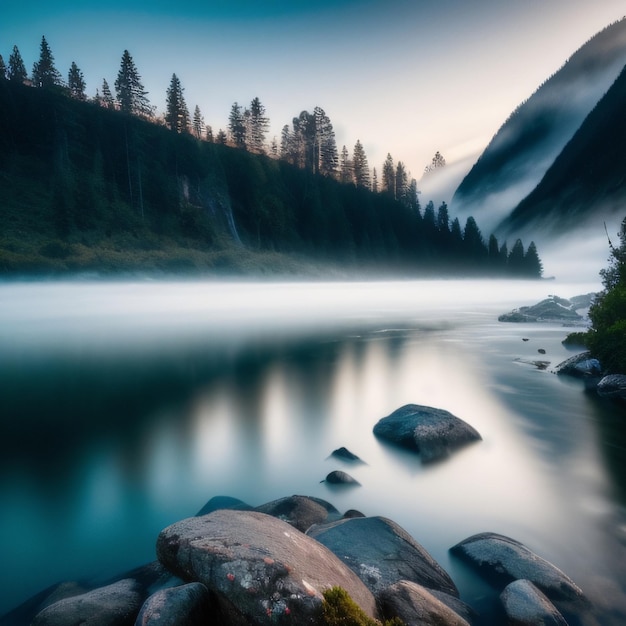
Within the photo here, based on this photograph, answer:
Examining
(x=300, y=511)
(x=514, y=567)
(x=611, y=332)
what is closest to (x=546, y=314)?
(x=611, y=332)

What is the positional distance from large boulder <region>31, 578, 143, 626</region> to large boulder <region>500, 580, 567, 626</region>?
3907mm

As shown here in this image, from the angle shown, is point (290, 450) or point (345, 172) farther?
point (345, 172)

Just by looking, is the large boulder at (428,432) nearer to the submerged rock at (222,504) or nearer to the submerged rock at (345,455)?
the submerged rock at (345,455)

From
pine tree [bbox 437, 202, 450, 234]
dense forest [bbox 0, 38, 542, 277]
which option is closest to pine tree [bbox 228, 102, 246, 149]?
dense forest [bbox 0, 38, 542, 277]

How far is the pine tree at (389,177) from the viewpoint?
128500mm

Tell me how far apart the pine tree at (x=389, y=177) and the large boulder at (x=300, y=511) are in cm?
12960

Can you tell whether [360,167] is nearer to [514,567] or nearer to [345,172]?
[345,172]

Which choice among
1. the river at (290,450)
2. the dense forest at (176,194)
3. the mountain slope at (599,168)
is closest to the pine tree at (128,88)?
the dense forest at (176,194)

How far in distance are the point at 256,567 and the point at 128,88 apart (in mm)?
107631

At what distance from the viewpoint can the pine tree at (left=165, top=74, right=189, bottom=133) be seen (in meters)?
91.6

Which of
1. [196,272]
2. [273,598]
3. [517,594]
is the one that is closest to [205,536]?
[273,598]

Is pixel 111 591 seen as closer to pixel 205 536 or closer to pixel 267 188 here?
pixel 205 536

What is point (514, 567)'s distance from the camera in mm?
5215

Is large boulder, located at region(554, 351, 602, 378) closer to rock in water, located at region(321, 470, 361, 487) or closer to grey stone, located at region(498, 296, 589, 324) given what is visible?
rock in water, located at region(321, 470, 361, 487)
